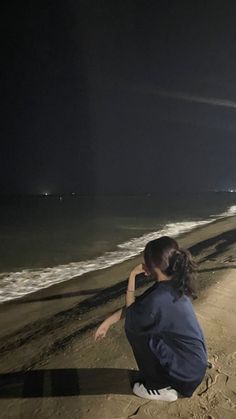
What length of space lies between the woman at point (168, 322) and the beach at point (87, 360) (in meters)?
0.44

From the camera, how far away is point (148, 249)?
3082 millimetres

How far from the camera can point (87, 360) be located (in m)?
4.39

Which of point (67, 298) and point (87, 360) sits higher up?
point (87, 360)

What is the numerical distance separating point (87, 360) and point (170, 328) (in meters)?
1.74

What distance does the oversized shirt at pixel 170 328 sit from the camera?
3006 mm

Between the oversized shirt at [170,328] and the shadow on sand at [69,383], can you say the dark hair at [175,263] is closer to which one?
the oversized shirt at [170,328]

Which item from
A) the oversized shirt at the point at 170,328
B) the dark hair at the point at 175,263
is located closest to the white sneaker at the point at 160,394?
the oversized shirt at the point at 170,328

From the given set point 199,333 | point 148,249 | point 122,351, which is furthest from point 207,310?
point 148,249

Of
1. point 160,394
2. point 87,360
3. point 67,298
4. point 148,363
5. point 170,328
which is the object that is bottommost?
point 67,298

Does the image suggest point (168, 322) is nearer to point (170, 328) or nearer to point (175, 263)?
point (170, 328)

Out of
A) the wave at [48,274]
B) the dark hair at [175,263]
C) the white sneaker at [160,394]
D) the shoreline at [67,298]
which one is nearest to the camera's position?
the dark hair at [175,263]

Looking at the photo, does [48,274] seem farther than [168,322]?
Yes

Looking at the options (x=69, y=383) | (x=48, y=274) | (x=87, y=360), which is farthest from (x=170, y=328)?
(x=48, y=274)

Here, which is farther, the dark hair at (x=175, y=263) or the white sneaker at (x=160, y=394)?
the white sneaker at (x=160, y=394)
